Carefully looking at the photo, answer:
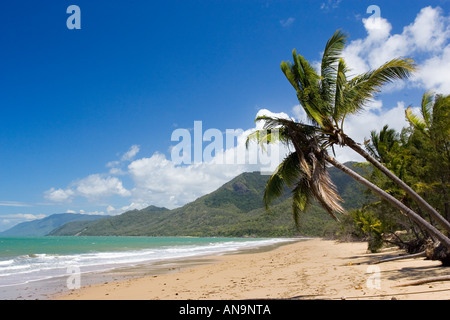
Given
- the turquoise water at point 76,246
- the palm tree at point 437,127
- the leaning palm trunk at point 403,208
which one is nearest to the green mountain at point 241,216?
the turquoise water at point 76,246

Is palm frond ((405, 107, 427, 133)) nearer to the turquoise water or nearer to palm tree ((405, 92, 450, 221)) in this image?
palm tree ((405, 92, 450, 221))

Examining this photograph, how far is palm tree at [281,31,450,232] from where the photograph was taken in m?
6.81

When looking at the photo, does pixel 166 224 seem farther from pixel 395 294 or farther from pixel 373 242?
pixel 395 294

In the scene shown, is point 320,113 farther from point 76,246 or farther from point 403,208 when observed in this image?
point 76,246

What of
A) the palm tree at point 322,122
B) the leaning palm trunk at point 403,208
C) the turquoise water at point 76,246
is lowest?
the turquoise water at point 76,246

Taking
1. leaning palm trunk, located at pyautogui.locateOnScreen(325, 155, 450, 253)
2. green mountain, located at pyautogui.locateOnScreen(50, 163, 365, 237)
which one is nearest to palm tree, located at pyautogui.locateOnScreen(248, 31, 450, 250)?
leaning palm trunk, located at pyautogui.locateOnScreen(325, 155, 450, 253)

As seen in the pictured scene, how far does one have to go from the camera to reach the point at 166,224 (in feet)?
556

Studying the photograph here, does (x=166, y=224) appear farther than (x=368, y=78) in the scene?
Yes

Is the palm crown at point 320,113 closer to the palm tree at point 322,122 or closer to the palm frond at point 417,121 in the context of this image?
the palm tree at point 322,122

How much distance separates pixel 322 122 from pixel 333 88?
966 mm

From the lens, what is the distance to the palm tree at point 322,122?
6.63 meters

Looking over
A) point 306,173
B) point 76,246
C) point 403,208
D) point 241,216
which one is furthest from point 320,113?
point 241,216
